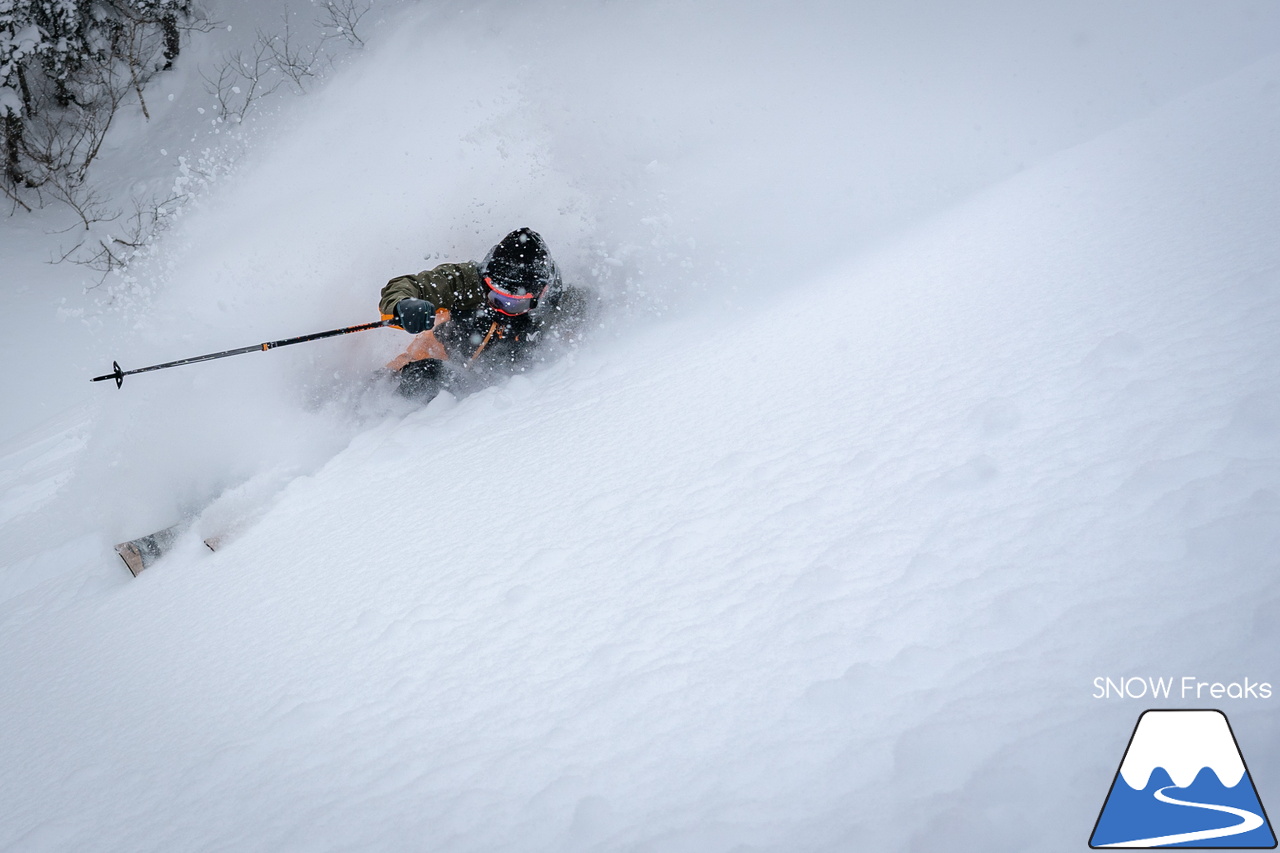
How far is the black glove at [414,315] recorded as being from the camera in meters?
3.27

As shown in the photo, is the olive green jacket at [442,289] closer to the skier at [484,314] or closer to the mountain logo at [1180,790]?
the skier at [484,314]

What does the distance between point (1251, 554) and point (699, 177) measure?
4.88 metres

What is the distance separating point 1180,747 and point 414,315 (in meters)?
3.43

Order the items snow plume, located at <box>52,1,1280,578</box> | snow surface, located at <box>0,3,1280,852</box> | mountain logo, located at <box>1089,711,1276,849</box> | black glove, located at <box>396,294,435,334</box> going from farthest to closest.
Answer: snow plume, located at <box>52,1,1280,578</box>
black glove, located at <box>396,294,435,334</box>
snow surface, located at <box>0,3,1280,852</box>
mountain logo, located at <box>1089,711,1276,849</box>

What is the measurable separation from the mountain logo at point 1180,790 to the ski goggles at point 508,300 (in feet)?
11.0

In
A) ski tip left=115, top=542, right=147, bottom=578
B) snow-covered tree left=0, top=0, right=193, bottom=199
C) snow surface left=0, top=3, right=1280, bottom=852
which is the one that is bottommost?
snow surface left=0, top=3, right=1280, bottom=852

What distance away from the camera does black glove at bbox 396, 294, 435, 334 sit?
10.7 feet

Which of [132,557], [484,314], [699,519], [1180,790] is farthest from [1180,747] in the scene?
[132,557]

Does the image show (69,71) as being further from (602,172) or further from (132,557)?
(132,557)

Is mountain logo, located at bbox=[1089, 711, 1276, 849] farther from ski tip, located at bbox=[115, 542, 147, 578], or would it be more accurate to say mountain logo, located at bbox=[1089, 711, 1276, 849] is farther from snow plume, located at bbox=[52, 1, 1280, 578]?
ski tip, located at bbox=[115, 542, 147, 578]

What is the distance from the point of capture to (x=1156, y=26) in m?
6.68

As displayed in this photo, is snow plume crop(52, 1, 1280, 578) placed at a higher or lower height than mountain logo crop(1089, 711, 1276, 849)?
higher

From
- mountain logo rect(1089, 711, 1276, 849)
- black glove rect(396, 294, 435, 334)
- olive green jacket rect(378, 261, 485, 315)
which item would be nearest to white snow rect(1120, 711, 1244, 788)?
mountain logo rect(1089, 711, 1276, 849)

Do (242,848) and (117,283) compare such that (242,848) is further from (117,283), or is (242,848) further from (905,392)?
(117,283)
